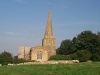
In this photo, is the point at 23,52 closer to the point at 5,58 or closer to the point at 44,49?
the point at 44,49

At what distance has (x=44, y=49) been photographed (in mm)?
49219

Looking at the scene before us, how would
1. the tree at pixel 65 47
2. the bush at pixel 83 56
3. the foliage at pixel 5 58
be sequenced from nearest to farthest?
the foliage at pixel 5 58 < the bush at pixel 83 56 < the tree at pixel 65 47

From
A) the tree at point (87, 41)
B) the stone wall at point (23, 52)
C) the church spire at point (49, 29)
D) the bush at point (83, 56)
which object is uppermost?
the church spire at point (49, 29)

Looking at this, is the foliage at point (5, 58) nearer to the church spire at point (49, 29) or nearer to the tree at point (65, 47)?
the church spire at point (49, 29)

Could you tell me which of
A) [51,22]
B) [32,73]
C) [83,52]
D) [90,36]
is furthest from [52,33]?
[32,73]

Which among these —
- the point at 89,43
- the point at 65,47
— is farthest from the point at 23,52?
the point at 65,47

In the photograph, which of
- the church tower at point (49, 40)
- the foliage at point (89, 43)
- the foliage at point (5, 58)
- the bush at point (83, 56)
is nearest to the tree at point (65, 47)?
the foliage at point (89, 43)

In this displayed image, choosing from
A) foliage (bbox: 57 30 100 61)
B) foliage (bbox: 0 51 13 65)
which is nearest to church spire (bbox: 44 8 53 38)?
foliage (bbox: 57 30 100 61)

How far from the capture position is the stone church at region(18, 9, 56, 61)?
4891cm

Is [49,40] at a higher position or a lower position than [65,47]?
higher

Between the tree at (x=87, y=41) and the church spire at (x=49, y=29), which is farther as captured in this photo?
the church spire at (x=49, y=29)

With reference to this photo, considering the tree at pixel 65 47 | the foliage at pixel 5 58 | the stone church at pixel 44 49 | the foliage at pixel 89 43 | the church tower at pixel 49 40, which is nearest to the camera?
the foliage at pixel 5 58

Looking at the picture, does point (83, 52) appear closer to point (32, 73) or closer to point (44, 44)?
point (44, 44)

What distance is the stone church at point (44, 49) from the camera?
160 feet
